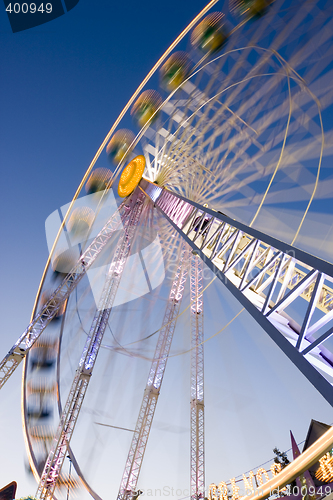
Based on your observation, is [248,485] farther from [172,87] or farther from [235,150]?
[172,87]

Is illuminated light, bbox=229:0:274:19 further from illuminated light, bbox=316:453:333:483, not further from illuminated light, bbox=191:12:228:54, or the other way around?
illuminated light, bbox=316:453:333:483

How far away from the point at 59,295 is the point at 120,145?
841 cm

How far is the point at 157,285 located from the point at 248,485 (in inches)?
360

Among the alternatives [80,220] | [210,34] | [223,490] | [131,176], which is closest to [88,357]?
[80,220]

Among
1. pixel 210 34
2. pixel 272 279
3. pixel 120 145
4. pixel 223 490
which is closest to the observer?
pixel 272 279

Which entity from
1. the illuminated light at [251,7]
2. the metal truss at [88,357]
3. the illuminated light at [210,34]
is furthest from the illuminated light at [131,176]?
the illuminated light at [251,7]

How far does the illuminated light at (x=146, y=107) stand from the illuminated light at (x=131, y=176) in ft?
5.55

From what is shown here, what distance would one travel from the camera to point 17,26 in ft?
33.3

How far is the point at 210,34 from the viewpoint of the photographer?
12.1 meters

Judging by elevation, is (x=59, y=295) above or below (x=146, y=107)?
below

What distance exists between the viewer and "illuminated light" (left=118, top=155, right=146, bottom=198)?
15.3m

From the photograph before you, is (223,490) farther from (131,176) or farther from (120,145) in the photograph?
(120,145)

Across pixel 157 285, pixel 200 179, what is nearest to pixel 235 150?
pixel 200 179

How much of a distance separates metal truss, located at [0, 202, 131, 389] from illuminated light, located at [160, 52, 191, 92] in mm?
5917
